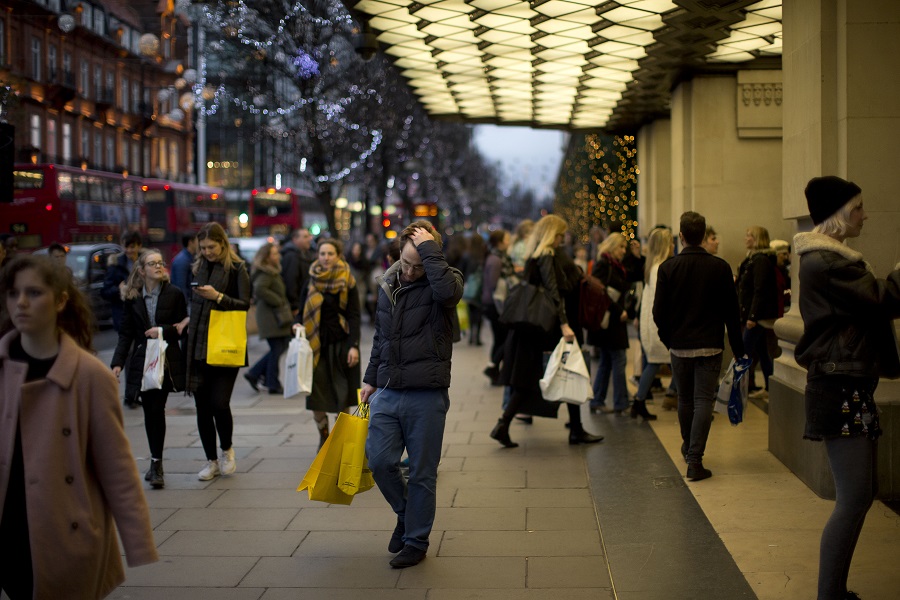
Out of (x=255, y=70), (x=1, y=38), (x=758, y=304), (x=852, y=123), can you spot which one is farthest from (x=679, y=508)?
(x=1, y=38)

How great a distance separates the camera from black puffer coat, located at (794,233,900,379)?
4.23 m

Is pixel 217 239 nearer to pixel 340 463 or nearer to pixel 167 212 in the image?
pixel 340 463

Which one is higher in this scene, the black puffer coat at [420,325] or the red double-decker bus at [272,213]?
the red double-decker bus at [272,213]

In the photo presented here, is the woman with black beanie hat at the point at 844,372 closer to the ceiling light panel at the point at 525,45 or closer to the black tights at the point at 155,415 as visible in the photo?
the black tights at the point at 155,415

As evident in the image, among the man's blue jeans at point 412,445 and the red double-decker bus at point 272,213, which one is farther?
the red double-decker bus at point 272,213

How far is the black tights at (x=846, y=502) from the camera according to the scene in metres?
4.23

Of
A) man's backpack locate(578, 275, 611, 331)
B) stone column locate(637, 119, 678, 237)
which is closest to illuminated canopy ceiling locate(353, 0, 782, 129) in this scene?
stone column locate(637, 119, 678, 237)

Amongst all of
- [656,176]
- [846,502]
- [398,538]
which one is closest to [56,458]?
[398,538]

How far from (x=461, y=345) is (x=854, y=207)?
14.0 meters

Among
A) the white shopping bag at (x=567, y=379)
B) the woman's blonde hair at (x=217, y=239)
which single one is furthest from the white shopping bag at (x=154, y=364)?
the white shopping bag at (x=567, y=379)

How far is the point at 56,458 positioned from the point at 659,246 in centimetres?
697

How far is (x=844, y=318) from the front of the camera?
169 inches

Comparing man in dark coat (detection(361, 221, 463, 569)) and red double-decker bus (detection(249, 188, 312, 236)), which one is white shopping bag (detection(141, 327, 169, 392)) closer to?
man in dark coat (detection(361, 221, 463, 569))

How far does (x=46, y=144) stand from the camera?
4356 centimetres
